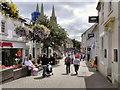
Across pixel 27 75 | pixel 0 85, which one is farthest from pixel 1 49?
pixel 0 85

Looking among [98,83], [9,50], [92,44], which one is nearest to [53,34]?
[9,50]

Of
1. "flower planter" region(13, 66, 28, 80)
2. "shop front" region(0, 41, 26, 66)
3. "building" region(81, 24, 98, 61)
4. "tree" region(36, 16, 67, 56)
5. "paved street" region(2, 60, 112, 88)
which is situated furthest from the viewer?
"tree" region(36, 16, 67, 56)

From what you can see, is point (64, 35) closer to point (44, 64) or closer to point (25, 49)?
point (25, 49)

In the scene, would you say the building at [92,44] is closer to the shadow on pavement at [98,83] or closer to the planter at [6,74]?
the shadow on pavement at [98,83]

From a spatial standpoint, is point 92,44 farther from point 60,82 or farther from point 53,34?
point 60,82

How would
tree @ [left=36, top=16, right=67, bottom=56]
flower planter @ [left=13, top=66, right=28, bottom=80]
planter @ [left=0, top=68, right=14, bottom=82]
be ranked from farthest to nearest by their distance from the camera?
tree @ [left=36, top=16, right=67, bottom=56] → flower planter @ [left=13, top=66, right=28, bottom=80] → planter @ [left=0, top=68, right=14, bottom=82]

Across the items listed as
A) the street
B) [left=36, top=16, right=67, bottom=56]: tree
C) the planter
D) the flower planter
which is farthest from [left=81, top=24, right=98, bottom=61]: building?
the planter

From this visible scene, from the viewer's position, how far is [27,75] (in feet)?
37.2

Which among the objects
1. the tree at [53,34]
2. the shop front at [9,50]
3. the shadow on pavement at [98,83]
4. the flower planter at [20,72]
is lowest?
the shadow on pavement at [98,83]

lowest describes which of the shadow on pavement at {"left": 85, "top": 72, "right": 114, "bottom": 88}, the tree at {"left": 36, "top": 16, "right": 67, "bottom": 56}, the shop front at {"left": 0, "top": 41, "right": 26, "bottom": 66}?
the shadow on pavement at {"left": 85, "top": 72, "right": 114, "bottom": 88}

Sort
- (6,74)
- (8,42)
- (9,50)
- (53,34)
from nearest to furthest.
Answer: (6,74) → (8,42) → (9,50) → (53,34)

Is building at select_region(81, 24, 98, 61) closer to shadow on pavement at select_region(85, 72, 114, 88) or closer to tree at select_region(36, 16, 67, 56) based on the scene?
tree at select_region(36, 16, 67, 56)

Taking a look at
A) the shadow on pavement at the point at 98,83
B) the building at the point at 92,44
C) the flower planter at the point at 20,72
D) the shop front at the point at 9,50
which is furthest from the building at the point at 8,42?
the shadow on pavement at the point at 98,83

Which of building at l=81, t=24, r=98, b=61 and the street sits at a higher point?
building at l=81, t=24, r=98, b=61
